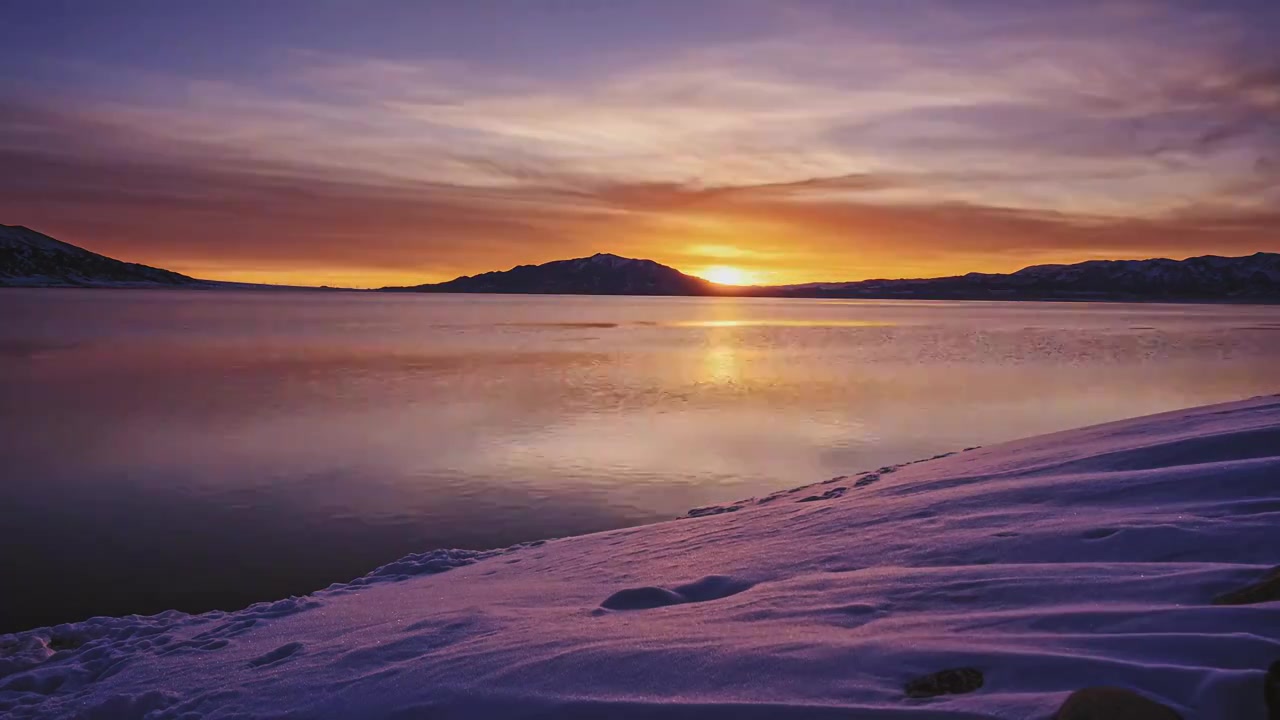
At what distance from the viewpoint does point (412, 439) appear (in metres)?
18.7

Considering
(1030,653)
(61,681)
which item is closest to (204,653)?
(61,681)

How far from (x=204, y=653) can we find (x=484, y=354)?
37.1m

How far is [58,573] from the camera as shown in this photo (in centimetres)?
975

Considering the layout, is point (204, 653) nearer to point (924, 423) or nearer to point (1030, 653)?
point (1030, 653)

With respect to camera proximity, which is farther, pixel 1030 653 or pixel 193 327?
pixel 193 327

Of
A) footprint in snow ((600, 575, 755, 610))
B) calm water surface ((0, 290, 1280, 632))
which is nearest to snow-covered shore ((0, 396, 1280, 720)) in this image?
footprint in snow ((600, 575, 755, 610))

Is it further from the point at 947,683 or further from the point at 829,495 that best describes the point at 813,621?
the point at 829,495

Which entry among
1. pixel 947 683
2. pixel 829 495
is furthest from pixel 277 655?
pixel 829 495

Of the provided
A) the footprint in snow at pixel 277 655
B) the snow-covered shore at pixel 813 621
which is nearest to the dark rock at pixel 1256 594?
the snow-covered shore at pixel 813 621

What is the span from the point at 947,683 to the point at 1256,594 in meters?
1.72

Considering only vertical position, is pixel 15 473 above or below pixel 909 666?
below

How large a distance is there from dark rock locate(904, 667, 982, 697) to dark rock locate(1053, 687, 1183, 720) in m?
0.59

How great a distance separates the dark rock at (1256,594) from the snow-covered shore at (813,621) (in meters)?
0.03

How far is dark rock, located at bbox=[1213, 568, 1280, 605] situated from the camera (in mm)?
4195
